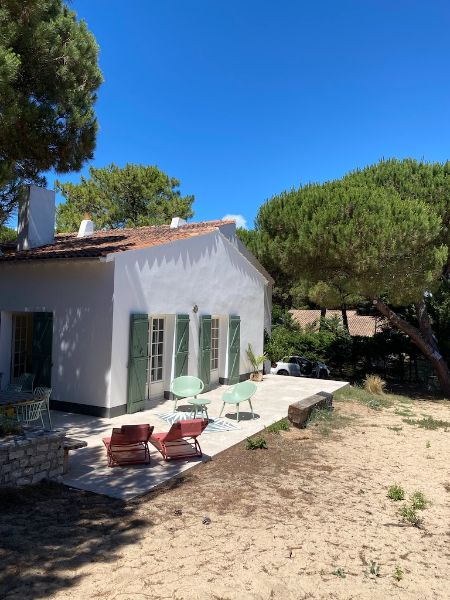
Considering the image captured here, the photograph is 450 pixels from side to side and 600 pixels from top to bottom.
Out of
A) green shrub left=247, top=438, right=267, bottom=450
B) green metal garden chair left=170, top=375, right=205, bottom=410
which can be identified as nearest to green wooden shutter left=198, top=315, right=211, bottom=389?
green metal garden chair left=170, top=375, right=205, bottom=410

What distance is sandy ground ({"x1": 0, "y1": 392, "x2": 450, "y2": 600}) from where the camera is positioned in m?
3.40

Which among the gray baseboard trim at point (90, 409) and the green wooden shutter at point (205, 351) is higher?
the green wooden shutter at point (205, 351)

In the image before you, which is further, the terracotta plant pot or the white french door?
the terracotta plant pot

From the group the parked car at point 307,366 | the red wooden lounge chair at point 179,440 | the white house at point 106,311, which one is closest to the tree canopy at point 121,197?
the parked car at point 307,366

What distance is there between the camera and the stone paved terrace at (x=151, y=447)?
5.60m

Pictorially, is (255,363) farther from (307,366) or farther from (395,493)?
(395,493)

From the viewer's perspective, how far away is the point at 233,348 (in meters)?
13.6

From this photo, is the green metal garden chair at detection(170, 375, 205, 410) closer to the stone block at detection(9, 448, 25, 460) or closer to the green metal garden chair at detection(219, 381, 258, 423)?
the green metal garden chair at detection(219, 381, 258, 423)

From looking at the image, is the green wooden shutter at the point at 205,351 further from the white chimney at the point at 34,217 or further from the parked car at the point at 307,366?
the parked car at the point at 307,366

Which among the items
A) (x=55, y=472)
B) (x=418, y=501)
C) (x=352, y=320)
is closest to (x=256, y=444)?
(x=418, y=501)

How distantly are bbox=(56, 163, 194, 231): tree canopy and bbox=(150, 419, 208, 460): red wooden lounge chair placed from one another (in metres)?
19.2

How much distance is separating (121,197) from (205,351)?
52.9 ft

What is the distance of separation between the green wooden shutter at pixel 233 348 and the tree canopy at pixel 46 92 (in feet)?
21.5

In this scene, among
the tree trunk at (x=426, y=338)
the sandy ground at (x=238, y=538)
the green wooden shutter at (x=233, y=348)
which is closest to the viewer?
the sandy ground at (x=238, y=538)
